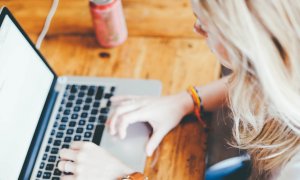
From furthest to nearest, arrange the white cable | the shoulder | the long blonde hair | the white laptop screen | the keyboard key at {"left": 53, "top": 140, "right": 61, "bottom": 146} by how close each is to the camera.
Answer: the white cable → the keyboard key at {"left": 53, "top": 140, "right": 61, "bottom": 146} → the white laptop screen → the shoulder → the long blonde hair

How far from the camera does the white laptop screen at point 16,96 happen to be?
2.84 feet

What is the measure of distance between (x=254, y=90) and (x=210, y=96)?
0.95 feet

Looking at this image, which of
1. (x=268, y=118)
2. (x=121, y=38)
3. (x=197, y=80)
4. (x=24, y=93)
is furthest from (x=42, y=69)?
(x=268, y=118)

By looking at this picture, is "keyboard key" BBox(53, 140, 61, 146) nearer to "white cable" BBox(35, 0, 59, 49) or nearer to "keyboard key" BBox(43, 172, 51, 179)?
"keyboard key" BBox(43, 172, 51, 179)

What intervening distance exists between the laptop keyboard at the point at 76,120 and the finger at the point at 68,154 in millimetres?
33

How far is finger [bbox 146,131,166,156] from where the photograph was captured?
0.93 m

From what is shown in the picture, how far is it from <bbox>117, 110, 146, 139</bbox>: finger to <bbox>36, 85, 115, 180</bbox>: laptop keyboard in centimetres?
6

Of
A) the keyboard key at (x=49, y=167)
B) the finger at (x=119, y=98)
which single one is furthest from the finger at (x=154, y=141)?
the keyboard key at (x=49, y=167)

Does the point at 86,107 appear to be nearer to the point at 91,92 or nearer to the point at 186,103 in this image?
the point at 91,92

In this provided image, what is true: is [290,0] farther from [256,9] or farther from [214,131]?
[214,131]

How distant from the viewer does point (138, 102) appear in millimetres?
990

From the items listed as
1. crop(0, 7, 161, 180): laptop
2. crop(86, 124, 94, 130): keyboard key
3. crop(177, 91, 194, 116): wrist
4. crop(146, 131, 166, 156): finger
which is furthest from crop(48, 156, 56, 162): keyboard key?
crop(177, 91, 194, 116): wrist

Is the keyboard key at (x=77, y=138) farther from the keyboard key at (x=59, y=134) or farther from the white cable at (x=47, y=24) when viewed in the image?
the white cable at (x=47, y=24)

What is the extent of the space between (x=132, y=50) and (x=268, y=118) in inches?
18.3
